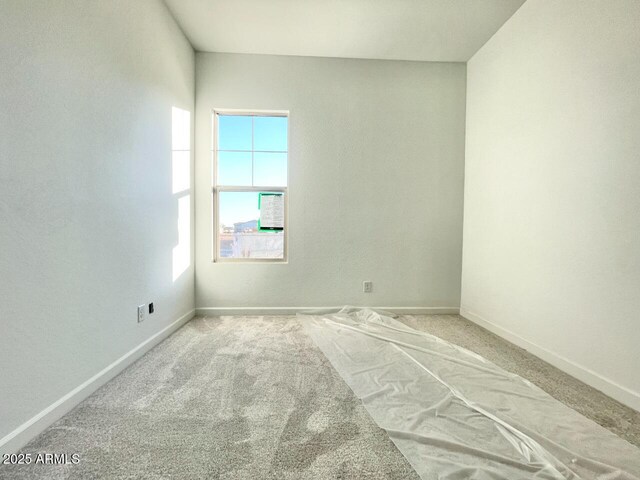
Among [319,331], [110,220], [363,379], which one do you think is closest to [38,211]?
[110,220]

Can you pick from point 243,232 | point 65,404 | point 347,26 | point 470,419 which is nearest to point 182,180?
point 243,232

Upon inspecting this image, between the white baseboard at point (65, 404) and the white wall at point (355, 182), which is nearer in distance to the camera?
the white baseboard at point (65, 404)

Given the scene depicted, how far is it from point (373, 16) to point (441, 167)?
164 cm

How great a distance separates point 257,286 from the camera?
10.6 ft

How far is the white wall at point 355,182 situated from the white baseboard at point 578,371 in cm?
82

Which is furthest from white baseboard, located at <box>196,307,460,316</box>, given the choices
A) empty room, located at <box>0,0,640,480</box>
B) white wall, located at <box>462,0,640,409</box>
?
white wall, located at <box>462,0,640,409</box>

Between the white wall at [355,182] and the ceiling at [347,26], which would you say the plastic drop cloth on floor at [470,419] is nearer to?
the white wall at [355,182]

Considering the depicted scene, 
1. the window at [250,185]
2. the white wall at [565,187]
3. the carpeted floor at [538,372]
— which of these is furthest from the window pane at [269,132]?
the carpeted floor at [538,372]

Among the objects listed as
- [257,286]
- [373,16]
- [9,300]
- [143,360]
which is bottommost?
[143,360]

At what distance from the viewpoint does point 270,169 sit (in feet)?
10.7

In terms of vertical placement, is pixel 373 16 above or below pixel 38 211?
above

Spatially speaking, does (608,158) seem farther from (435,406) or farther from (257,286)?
(257,286)

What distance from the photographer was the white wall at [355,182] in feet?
10.4

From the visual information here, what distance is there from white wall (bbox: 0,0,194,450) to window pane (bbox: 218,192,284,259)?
0.86 meters
